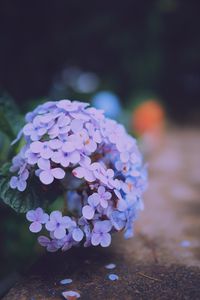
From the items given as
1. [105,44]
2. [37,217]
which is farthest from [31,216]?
[105,44]

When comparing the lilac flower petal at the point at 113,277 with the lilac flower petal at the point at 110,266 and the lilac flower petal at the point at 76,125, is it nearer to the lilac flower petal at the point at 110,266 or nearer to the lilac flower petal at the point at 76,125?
the lilac flower petal at the point at 110,266

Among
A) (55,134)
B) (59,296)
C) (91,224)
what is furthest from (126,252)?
(55,134)

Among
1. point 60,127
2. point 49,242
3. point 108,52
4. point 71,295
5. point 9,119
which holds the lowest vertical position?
point 71,295

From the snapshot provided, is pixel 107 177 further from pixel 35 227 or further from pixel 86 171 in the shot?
pixel 35 227

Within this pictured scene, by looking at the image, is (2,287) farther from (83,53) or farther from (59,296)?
(83,53)

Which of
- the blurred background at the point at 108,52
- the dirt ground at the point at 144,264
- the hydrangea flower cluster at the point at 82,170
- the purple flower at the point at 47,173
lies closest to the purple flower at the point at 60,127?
the hydrangea flower cluster at the point at 82,170

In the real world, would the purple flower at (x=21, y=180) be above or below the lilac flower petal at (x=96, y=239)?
above

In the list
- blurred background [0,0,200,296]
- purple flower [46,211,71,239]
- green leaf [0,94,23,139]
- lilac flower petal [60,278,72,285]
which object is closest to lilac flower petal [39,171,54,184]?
purple flower [46,211,71,239]
